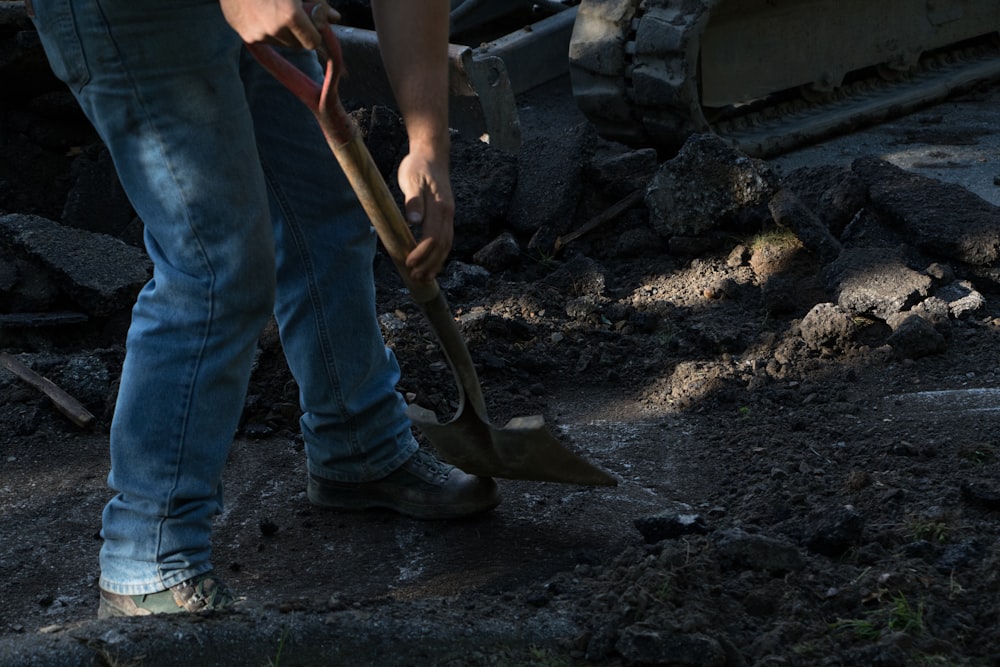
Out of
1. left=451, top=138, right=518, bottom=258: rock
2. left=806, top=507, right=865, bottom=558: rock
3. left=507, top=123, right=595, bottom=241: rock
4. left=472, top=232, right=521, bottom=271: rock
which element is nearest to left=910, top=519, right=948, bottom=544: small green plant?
left=806, top=507, right=865, bottom=558: rock

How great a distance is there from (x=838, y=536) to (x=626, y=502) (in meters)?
0.70

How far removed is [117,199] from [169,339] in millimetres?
3429

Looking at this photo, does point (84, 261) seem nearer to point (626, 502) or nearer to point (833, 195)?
point (626, 502)

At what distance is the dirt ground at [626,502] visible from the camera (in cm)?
216

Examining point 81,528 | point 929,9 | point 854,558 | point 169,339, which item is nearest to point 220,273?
point 169,339

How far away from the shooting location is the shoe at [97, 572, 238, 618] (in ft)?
7.94

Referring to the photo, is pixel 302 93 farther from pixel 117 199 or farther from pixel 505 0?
pixel 505 0

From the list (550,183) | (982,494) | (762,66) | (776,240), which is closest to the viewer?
(982,494)

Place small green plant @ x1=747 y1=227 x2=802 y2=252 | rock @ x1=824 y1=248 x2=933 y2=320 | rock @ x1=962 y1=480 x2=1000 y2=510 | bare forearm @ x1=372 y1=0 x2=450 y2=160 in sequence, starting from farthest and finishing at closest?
small green plant @ x1=747 y1=227 x2=802 y2=252
rock @ x1=824 y1=248 x2=933 y2=320
rock @ x1=962 y1=480 x2=1000 y2=510
bare forearm @ x1=372 y1=0 x2=450 y2=160

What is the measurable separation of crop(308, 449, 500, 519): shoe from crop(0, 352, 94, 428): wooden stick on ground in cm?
98

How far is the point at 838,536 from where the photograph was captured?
8.04ft

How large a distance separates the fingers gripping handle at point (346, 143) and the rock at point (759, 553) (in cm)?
78

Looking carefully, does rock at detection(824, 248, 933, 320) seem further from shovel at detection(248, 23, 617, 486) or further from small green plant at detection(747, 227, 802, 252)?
shovel at detection(248, 23, 617, 486)

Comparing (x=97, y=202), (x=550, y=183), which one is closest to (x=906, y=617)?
(x=550, y=183)
